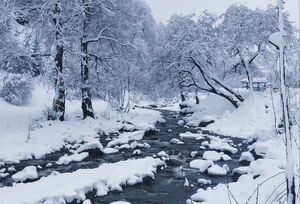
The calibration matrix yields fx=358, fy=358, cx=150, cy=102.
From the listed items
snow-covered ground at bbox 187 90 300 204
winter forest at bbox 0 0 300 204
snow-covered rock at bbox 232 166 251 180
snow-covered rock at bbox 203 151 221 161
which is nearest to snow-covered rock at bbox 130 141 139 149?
winter forest at bbox 0 0 300 204

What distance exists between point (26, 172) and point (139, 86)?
29589mm

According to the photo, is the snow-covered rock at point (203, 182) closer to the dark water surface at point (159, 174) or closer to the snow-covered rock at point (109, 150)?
the dark water surface at point (159, 174)

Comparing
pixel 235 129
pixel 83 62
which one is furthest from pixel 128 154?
pixel 235 129

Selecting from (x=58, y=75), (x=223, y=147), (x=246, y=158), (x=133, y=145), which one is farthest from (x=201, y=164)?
(x=58, y=75)

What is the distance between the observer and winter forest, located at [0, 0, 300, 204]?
7.73 meters

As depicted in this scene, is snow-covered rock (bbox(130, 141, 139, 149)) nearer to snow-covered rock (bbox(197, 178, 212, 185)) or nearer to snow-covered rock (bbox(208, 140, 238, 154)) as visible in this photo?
snow-covered rock (bbox(208, 140, 238, 154))

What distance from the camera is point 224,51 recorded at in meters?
25.5

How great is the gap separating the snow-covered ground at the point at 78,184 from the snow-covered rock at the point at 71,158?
187 centimetres

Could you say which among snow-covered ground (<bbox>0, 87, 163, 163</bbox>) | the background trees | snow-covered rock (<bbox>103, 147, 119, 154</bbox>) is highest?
the background trees

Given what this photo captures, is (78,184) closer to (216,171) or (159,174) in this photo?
(159,174)

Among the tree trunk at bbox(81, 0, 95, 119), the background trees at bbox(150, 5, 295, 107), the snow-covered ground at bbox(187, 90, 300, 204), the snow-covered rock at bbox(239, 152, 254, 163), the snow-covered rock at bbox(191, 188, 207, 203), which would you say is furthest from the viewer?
the background trees at bbox(150, 5, 295, 107)

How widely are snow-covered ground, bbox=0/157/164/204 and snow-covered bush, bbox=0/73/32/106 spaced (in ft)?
40.8

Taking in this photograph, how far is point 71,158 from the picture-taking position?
11.9 meters

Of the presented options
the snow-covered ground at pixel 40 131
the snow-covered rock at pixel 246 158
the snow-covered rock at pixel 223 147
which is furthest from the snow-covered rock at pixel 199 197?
the snow-covered ground at pixel 40 131
